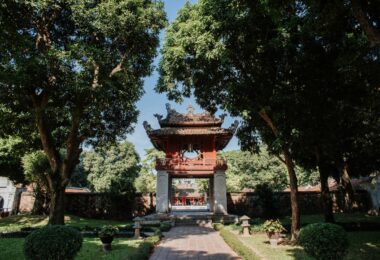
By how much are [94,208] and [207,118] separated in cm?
1214

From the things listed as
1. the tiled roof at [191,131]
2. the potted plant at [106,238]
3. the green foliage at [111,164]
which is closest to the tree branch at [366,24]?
the potted plant at [106,238]

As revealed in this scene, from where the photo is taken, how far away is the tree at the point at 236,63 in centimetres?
1080

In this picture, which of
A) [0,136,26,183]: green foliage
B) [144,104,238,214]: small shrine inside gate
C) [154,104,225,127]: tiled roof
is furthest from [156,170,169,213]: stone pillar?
[0,136,26,183]: green foliage

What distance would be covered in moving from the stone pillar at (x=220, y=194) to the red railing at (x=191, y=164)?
0.58 metres

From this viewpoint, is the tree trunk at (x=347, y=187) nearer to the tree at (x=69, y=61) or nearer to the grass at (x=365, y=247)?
the grass at (x=365, y=247)

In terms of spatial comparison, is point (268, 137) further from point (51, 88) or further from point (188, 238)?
point (51, 88)

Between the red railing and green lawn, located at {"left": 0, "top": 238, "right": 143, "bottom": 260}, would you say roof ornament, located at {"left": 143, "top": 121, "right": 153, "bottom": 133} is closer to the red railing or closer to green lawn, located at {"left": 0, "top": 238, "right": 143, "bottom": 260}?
the red railing

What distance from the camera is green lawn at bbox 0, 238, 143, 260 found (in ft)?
30.5

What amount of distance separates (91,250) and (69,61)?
7.22m

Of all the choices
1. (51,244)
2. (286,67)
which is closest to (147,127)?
(286,67)

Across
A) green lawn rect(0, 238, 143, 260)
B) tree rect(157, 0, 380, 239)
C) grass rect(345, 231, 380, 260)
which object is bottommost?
green lawn rect(0, 238, 143, 260)

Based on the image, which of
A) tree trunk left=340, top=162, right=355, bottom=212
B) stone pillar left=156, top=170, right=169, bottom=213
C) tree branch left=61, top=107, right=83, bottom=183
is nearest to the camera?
tree branch left=61, top=107, right=83, bottom=183

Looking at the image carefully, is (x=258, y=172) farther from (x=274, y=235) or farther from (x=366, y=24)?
(x=366, y=24)

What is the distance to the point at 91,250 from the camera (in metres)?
10.5
